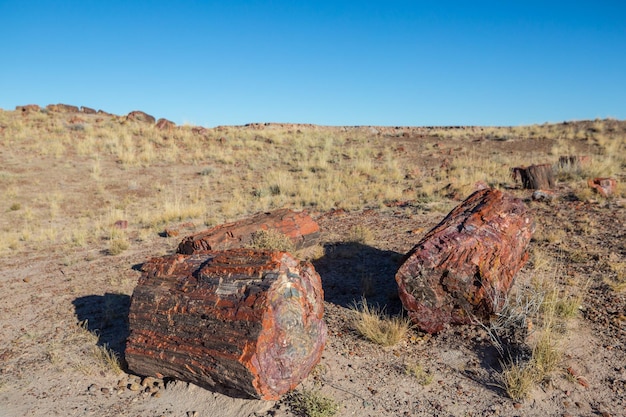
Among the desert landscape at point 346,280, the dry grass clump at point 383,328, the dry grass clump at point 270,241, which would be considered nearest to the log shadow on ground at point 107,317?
the desert landscape at point 346,280

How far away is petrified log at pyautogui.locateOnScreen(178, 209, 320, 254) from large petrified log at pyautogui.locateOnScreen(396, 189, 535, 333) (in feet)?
9.69

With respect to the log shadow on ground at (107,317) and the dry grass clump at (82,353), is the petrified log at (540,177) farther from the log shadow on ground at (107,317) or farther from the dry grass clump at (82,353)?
the dry grass clump at (82,353)

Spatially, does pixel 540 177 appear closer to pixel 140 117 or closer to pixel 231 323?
pixel 231 323

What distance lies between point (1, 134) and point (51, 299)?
17013 millimetres

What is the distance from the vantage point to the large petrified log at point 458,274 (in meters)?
4.91

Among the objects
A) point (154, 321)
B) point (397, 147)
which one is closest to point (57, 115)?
point (397, 147)

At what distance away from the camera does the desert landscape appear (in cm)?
420

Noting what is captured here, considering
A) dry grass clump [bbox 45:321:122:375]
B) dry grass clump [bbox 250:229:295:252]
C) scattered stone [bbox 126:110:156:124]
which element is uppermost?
scattered stone [bbox 126:110:156:124]

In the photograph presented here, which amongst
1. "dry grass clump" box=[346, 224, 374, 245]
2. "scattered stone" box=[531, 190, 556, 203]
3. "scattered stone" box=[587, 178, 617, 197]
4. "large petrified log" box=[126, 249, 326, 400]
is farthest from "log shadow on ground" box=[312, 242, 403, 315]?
"scattered stone" box=[587, 178, 617, 197]

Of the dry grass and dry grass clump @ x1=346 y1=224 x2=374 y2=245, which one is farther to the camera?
the dry grass

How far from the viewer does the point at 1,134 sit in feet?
66.8

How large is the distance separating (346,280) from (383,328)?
1.78 meters

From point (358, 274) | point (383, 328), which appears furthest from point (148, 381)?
point (358, 274)

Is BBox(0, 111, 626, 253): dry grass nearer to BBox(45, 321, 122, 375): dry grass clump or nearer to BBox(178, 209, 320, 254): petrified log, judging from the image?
BBox(178, 209, 320, 254): petrified log
